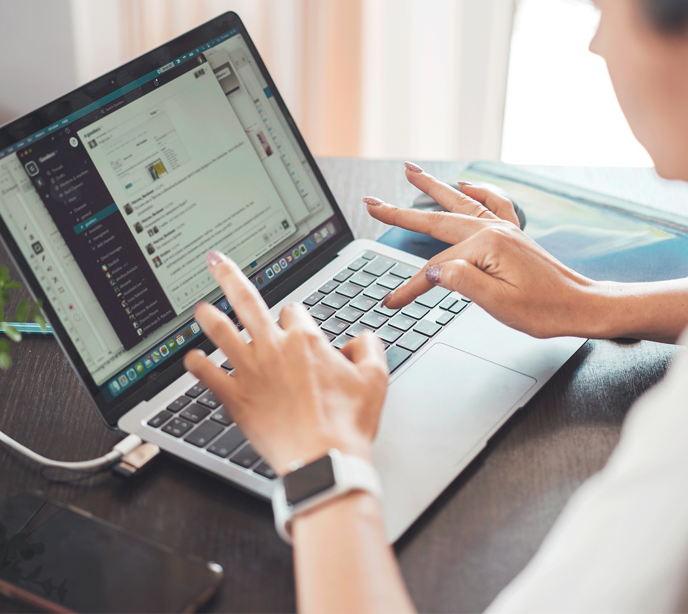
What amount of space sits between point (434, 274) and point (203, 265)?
0.25 m

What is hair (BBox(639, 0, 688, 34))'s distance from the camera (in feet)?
1.91

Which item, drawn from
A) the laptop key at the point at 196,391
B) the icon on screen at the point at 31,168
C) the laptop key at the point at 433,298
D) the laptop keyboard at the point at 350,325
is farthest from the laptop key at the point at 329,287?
the icon on screen at the point at 31,168

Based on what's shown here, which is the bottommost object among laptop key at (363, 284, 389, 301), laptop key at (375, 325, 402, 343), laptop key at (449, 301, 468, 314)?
laptop key at (449, 301, 468, 314)

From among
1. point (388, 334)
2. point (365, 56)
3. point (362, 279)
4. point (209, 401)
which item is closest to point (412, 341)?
point (388, 334)

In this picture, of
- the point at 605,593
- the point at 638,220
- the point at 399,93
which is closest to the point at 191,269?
the point at 605,593

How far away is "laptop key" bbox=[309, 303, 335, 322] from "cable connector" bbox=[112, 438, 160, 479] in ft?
0.81

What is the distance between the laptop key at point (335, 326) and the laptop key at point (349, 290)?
2.1 inches

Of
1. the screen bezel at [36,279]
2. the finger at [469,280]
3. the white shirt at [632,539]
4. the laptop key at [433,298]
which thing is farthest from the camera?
the laptop key at [433,298]

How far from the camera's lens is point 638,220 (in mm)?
1066

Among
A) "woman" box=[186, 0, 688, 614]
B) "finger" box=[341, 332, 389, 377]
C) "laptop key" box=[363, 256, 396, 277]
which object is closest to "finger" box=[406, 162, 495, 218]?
"woman" box=[186, 0, 688, 614]

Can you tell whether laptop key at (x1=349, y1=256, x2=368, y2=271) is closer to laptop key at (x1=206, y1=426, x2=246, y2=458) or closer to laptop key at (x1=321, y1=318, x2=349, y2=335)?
laptop key at (x1=321, y1=318, x2=349, y2=335)

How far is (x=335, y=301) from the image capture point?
0.85 meters

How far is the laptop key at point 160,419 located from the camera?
2.22 feet

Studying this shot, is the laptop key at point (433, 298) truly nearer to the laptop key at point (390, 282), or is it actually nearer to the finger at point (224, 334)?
the laptop key at point (390, 282)
